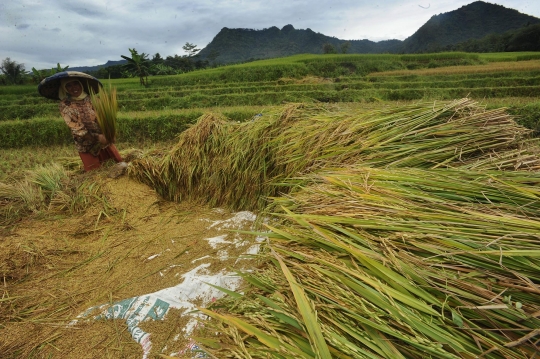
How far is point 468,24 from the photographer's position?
185 feet

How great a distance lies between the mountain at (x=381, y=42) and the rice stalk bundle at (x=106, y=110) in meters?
45.2

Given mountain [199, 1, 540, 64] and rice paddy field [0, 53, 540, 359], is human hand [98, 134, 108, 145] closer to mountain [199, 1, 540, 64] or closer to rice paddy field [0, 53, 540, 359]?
rice paddy field [0, 53, 540, 359]

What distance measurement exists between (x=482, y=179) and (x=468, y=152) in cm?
47

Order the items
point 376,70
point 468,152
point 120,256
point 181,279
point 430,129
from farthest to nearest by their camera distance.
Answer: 1. point 376,70
2. point 120,256
3. point 181,279
4. point 430,129
5. point 468,152

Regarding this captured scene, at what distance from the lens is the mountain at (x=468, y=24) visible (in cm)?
4972

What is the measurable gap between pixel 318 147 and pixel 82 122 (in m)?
3.19

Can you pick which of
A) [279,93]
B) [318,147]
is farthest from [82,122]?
[279,93]

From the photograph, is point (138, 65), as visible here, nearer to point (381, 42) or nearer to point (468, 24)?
point (468, 24)

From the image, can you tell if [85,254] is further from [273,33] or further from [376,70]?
[273,33]

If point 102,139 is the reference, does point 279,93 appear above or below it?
above

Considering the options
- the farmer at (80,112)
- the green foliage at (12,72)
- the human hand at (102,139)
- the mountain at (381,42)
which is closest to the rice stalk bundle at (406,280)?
the farmer at (80,112)

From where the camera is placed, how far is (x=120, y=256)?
8.13 feet

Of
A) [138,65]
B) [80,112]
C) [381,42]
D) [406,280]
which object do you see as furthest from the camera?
[381,42]

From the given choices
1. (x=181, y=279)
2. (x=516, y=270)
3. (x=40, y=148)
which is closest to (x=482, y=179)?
(x=516, y=270)
